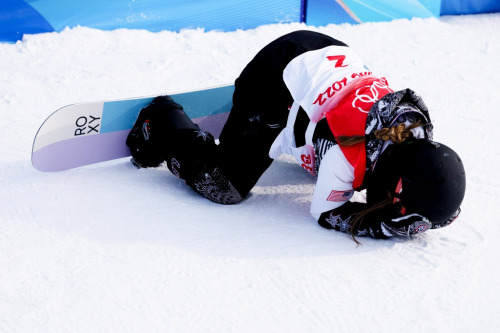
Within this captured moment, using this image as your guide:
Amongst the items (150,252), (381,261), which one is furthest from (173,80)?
(381,261)

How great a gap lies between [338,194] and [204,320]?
1.70ft

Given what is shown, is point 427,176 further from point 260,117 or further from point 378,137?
point 260,117

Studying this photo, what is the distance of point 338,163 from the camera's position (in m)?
1.45

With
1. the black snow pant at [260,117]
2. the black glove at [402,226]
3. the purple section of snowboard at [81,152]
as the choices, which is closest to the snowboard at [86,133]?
the purple section of snowboard at [81,152]

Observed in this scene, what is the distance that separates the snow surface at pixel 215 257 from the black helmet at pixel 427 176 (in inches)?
6.8

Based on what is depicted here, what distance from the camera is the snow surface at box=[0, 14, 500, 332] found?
1224 mm

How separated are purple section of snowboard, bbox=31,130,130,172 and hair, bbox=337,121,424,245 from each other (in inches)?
Result: 34.6

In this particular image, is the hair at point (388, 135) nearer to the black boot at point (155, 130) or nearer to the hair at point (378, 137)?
the hair at point (378, 137)

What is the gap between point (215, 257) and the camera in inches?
56.3

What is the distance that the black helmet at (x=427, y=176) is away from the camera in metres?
1.31

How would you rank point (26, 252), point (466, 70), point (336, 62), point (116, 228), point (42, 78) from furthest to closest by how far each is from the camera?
1. point (466, 70)
2. point (42, 78)
3. point (336, 62)
4. point (116, 228)
5. point (26, 252)

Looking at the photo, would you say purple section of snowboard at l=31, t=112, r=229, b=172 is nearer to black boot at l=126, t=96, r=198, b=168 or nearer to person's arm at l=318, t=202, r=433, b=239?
black boot at l=126, t=96, r=198, b=168

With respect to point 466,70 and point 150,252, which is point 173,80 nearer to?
point 150,252

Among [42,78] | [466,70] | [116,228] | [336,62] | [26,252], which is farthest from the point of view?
[466,70]
